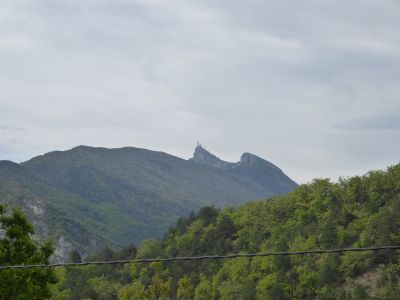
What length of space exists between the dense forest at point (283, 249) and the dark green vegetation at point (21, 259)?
25.0 m

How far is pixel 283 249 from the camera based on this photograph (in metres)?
93.4

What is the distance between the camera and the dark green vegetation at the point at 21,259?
3092cm

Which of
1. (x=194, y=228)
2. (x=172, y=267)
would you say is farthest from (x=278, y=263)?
(x=194, y=228)

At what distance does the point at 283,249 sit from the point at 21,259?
2551 inches

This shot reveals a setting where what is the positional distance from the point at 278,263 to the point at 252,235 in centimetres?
2064

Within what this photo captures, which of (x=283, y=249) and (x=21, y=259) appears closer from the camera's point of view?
(x=21, y=259)

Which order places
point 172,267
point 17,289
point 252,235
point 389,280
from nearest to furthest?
point 17,289
point 389,280
point 252,235
point 172,267

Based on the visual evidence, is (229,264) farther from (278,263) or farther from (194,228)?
(194,228)

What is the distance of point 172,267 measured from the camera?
12088cm

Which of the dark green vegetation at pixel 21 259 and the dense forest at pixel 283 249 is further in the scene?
the dense forest at pixel 283 249

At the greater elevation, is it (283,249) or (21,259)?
(283,249)

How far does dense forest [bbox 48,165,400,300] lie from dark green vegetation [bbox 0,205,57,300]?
25028 millimetres

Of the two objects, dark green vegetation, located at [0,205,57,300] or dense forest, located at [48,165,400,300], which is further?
dense forest, located at [48,165,400,300]

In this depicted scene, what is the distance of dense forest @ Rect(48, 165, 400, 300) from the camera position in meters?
81.3
